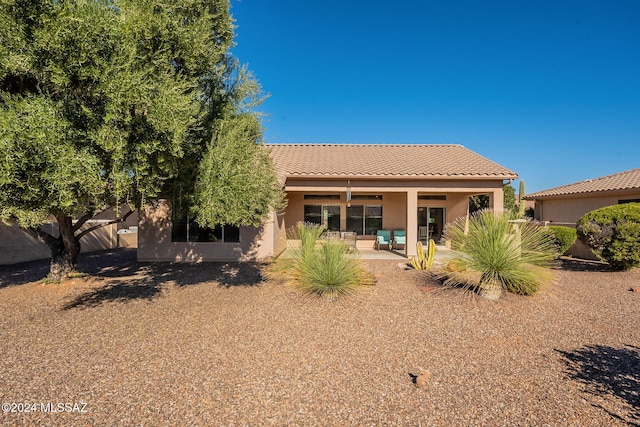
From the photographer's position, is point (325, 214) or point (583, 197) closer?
point (583, 197)

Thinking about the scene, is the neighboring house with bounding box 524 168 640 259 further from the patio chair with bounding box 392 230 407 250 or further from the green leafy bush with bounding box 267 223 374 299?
the green leafy bush with bounding box 267 223 374 299

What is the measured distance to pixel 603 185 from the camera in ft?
51.4

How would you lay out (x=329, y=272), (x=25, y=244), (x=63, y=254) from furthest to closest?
(x=25, y=244) → (x=63, y=254) → (x=329, y=272)

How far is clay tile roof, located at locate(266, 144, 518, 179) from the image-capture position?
13.5 meters

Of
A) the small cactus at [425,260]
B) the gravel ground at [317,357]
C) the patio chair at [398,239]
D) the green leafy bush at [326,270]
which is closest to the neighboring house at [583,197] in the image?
the patio chair at [398,239]

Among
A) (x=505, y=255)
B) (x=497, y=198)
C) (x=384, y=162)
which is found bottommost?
(x=505, y=255)

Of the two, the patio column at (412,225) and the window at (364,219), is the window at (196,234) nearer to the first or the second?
the window at (364,219)

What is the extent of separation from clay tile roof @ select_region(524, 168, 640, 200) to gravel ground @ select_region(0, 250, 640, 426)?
28.9ft

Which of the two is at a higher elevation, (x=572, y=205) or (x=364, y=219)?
(x=572, y=205)

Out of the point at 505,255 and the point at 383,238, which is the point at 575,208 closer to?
the point at 383,238

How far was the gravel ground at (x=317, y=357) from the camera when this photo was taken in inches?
129

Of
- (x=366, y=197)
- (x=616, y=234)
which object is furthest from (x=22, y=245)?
(x=616, y=234)

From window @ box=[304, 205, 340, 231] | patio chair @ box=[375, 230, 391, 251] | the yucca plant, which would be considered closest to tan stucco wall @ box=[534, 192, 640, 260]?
patio chair @ box=[375, 230, 391, 251]

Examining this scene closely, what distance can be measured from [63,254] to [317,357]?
8035 millimetres
